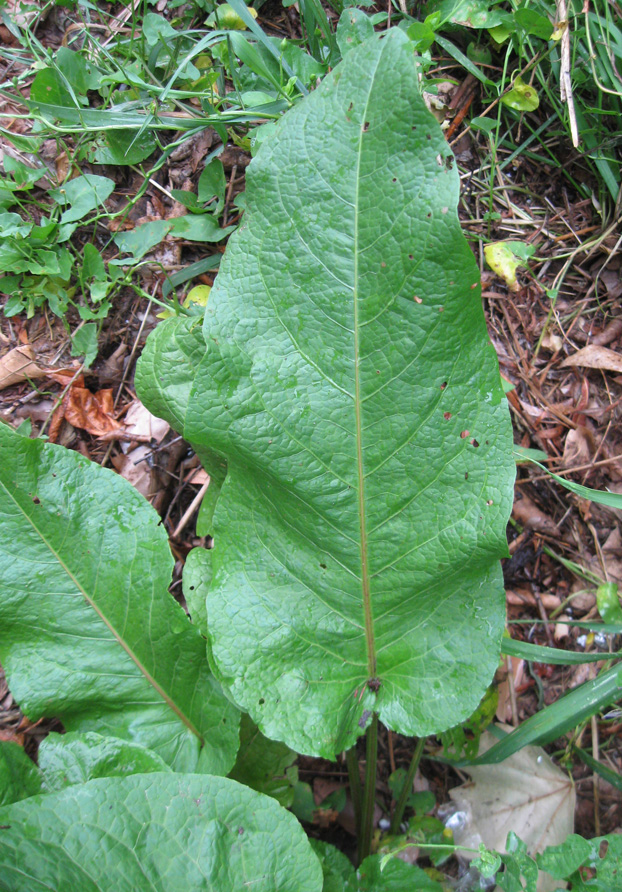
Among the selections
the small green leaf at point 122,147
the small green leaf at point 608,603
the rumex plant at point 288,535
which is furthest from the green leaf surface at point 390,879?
the small green leaf at point 122,147

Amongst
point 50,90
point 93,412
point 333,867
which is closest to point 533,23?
point 50,90

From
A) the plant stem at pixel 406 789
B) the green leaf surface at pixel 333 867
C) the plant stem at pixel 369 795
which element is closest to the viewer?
the green leaf surface at pixel 333 867

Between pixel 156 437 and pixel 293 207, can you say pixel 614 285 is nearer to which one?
pixel 293 207

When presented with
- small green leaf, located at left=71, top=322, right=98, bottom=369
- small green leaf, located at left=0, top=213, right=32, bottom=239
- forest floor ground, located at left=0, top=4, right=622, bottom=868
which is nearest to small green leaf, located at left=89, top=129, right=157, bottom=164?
forest floor ground, located at left=0, top=4, right=622, bottom=868

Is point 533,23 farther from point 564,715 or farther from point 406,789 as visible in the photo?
point 406,789

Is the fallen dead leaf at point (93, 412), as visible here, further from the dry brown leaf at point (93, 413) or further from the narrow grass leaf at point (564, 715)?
the narrow grass leaf at point (564, 715)

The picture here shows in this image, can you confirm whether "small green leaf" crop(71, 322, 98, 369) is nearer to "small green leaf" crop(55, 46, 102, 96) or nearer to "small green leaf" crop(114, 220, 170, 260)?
"small green leaf" crop(114, 220, 170, 260)
